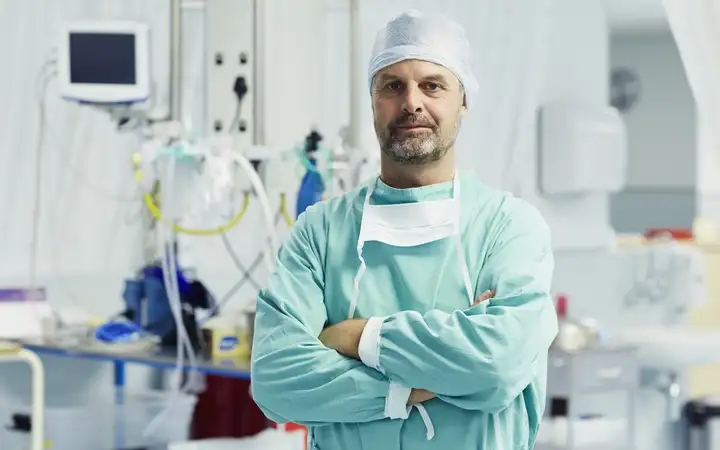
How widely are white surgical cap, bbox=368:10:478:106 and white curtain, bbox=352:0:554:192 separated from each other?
223 cm

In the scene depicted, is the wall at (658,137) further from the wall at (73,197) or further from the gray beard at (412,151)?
the gray beard at (412,151)

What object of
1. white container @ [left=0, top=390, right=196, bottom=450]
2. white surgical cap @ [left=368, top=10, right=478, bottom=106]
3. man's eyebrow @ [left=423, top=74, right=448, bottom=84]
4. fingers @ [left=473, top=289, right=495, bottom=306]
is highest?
white surgical cap @ [left=368, top=10, right=478, bottom=106]

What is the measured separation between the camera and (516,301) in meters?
1.71

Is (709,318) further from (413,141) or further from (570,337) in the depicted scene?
(413,141)

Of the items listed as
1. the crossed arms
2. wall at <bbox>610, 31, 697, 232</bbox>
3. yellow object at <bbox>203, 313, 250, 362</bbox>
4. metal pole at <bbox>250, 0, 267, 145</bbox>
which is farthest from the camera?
wall at <bbox>610, 31, 697, 232</bbox>

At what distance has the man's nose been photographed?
5.74ft

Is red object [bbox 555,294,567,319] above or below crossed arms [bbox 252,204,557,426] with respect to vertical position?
below

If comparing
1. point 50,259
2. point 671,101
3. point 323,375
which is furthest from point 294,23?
point 671,101

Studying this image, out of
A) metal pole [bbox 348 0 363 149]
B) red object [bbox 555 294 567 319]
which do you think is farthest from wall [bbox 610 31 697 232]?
metal pole [bbox 348 0 363 149]

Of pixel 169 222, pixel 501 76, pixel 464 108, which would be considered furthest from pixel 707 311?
pixel 464 108

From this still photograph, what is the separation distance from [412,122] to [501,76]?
2.57 meters

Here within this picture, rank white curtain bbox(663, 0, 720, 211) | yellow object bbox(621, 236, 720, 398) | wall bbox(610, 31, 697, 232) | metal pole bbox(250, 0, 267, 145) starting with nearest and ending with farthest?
white curtain bbox(663, 0, 720, 211) → metal pole bbox(250, 0, 267, 145) → yellow object bbox(621, 236, 720, 398) → wall bbox(610, 31, 697, 232)

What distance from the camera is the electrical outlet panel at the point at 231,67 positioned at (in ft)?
10.3

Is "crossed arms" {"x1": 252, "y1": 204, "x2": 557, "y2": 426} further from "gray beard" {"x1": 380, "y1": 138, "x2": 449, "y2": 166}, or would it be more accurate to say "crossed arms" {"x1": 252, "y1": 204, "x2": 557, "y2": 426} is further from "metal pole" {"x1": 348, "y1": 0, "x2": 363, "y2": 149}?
"metal pole" {"x1": 348, "y1": 0, "x2": 363, "y2": 149}
